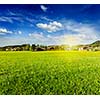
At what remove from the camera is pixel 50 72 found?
3.59m

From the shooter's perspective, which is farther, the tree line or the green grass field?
the tree line

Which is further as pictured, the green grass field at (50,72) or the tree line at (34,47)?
the tree line at (34,47)

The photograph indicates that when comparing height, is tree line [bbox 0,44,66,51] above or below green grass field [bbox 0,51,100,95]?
above

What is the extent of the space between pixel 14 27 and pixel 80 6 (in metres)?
0.73

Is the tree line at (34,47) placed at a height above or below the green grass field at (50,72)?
above

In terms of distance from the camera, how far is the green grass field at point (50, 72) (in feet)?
11.5

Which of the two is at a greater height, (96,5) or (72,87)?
(96,5)

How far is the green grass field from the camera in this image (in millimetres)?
3504

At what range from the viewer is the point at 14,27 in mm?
3639

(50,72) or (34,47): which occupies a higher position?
(34,47)
